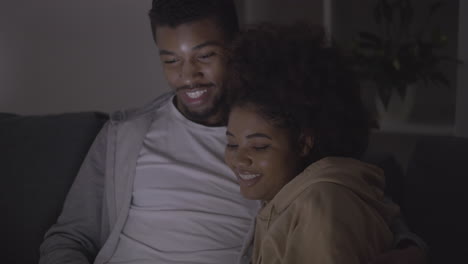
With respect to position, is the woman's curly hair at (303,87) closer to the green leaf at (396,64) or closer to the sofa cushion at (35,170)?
the sofa cushion at (35,170)

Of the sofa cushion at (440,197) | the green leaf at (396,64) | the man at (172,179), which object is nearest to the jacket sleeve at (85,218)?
→ the man at (172,179)

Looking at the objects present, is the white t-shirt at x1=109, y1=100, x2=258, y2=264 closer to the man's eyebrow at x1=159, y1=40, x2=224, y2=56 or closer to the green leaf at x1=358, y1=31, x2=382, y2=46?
the man's eyebrow at x1=159, y1=40, x2=224, y2=56

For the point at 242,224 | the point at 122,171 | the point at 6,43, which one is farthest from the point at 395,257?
the point at 6,43

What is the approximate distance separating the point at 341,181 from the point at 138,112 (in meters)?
0.80

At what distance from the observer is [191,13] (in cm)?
120

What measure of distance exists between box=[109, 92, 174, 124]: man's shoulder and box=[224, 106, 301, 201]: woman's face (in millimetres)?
494

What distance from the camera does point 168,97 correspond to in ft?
4.57

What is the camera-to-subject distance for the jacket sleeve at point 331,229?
0.65 metres

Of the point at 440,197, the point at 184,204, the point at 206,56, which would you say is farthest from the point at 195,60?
the point at 440,197

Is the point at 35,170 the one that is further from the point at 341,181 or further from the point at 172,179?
the point at 341,181

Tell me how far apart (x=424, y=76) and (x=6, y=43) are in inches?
75.6

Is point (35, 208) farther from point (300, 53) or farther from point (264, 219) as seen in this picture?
point (300, 53)

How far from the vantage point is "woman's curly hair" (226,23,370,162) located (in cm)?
89

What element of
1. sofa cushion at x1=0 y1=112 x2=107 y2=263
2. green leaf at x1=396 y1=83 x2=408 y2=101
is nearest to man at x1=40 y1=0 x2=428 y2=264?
sofa cushion at x1=0 y1=112 x2=107 y2=263
